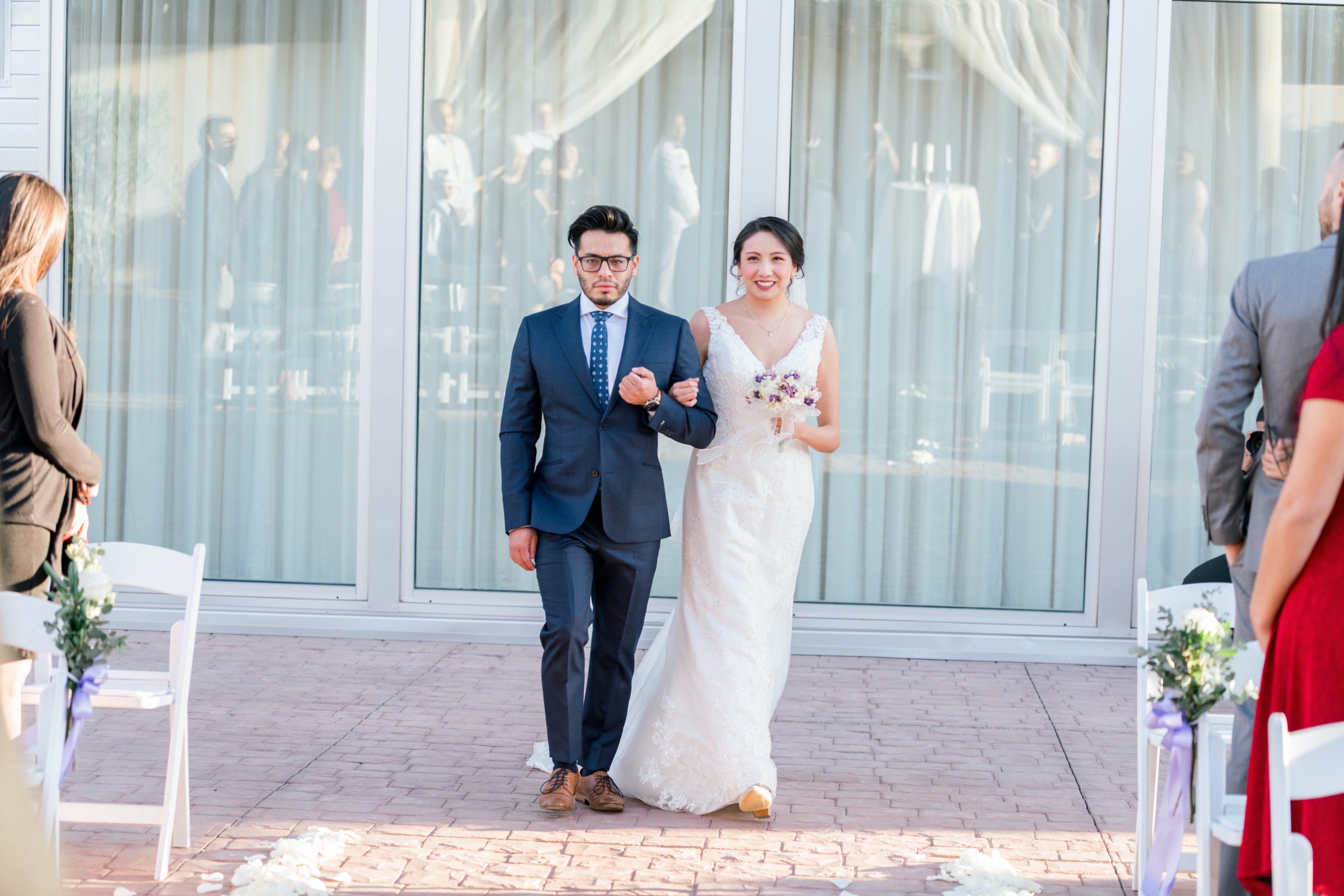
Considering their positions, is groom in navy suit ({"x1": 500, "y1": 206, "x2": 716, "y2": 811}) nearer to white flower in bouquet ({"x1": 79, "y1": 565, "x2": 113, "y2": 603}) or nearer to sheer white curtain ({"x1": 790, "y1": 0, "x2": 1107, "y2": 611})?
white flower in bouquet ({"x1": 79, "y1": 565, "x2": 113, "y2": 603})

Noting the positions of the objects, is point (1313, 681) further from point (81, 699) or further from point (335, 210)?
point (335, 210)

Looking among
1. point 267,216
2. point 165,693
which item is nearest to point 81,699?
point 165,693

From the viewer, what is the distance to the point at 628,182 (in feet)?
22.9

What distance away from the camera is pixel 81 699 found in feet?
10.9

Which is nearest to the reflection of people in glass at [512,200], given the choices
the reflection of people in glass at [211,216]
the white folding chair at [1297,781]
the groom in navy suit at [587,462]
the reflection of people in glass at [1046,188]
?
the reflection of people in glass at [211,216]

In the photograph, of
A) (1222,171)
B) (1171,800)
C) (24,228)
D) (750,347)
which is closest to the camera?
(1171,800)

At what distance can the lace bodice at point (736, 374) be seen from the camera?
4.57 meters

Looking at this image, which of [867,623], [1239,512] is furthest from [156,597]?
[1239,512]

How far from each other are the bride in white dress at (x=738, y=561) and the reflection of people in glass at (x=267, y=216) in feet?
10.8

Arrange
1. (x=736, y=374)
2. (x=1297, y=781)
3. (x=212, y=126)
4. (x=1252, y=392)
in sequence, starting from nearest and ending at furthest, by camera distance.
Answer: (x=1297, y=781), (x=1252, y=392), (x=736, y=374), (x=212, y=126)

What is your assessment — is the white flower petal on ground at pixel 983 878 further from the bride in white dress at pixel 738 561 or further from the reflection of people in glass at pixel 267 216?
the reflection of people in glass at pixel 267 216

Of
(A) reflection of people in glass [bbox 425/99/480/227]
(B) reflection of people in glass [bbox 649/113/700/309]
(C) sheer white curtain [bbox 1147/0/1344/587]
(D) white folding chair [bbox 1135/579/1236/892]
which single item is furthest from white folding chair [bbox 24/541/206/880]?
(C) sheer white curtain [bbox 1147/0/1344/587]

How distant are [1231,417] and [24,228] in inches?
122

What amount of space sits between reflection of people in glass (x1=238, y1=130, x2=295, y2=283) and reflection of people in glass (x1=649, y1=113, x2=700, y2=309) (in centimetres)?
198
